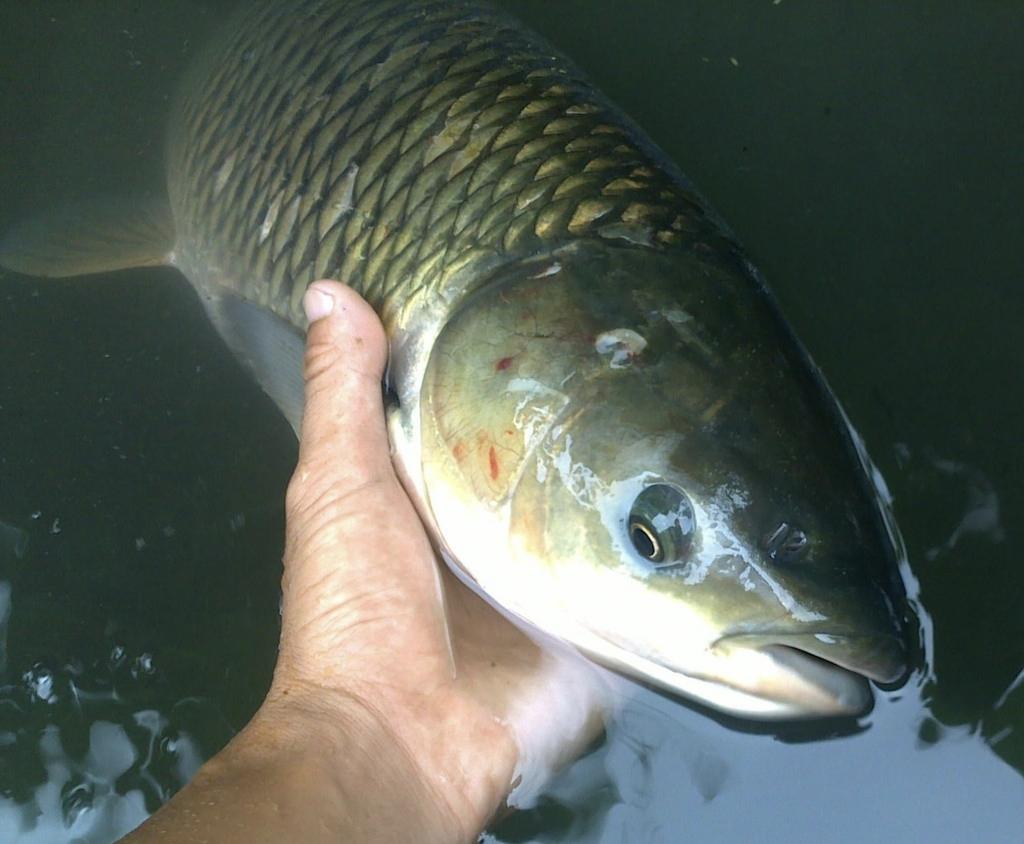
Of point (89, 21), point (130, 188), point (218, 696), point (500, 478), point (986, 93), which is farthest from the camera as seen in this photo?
point (89, 21)

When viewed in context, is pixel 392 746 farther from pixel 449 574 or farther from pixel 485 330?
pixel 485 330

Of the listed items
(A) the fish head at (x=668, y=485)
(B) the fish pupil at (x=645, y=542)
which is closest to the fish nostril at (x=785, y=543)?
(A) the fish head at (x=668, y=485)

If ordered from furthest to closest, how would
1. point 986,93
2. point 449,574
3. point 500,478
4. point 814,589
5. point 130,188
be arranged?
point 130,188 → point 986,93 → point 449,574 → point 500,478 → point 814,589

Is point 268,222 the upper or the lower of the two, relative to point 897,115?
lower

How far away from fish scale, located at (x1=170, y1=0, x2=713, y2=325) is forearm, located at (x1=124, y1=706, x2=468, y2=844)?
713 millimetres

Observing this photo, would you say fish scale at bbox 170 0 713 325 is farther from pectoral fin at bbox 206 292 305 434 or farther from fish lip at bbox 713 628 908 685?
fish lip at bbox 713 628 908 685

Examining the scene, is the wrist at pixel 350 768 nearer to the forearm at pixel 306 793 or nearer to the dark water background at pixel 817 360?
the forearm at pixel 306 793

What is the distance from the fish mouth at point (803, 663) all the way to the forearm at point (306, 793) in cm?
52

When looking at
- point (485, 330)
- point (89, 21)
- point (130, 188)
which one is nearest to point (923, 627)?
point (485, 330)

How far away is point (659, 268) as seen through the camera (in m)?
1.50

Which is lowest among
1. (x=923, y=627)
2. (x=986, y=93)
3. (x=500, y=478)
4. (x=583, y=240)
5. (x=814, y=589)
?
(x=923, y=627)

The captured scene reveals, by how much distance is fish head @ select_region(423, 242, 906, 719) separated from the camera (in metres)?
1.30

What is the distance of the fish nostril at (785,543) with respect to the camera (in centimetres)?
129

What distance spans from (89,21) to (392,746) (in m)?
2.72
